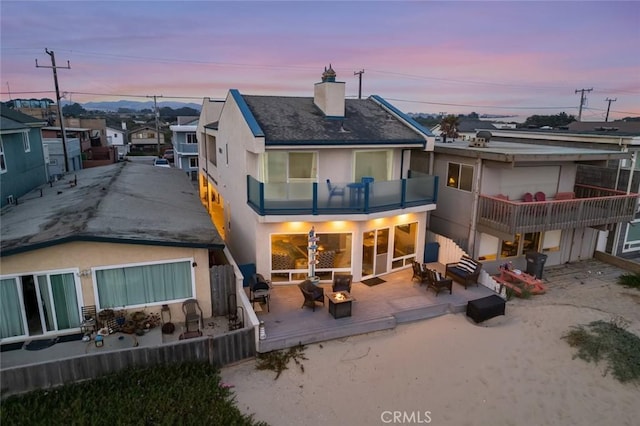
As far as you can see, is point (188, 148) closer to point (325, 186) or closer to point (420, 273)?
point (325, 186)

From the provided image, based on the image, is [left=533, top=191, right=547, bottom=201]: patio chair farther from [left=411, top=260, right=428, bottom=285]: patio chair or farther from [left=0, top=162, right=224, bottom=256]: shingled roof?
[left=0, top=162, right=224, bottom=256]: shingled roof

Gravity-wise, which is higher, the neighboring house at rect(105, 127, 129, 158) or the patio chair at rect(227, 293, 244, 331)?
the neighboring house at rect(105, 127, 129, 158)

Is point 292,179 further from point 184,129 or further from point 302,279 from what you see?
point 184,129

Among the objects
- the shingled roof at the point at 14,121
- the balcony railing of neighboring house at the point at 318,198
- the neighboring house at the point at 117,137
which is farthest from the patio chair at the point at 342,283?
the neighboring house at the point at 117,137

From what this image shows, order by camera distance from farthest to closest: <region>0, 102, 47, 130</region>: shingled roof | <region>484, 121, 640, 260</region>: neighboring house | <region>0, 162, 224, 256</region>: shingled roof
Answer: <region>484, 121, 640, 260</region>: neighboring house → <region>0, 102, 47, 130</region>: shingled roof → <region>0, 162, 224, 256</region>: shingled roof

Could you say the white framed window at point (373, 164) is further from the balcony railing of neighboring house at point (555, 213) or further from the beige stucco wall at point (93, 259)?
the beige stucco wall at point (93, 259)

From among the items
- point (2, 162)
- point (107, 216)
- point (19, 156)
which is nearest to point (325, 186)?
point (107, 216)

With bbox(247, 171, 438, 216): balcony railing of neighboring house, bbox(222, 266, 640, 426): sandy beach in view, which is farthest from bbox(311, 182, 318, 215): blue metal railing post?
bbox(222, 266, 640, 426): sandy beach

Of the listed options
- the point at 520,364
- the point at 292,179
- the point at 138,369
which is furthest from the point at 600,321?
the point at 138,369
